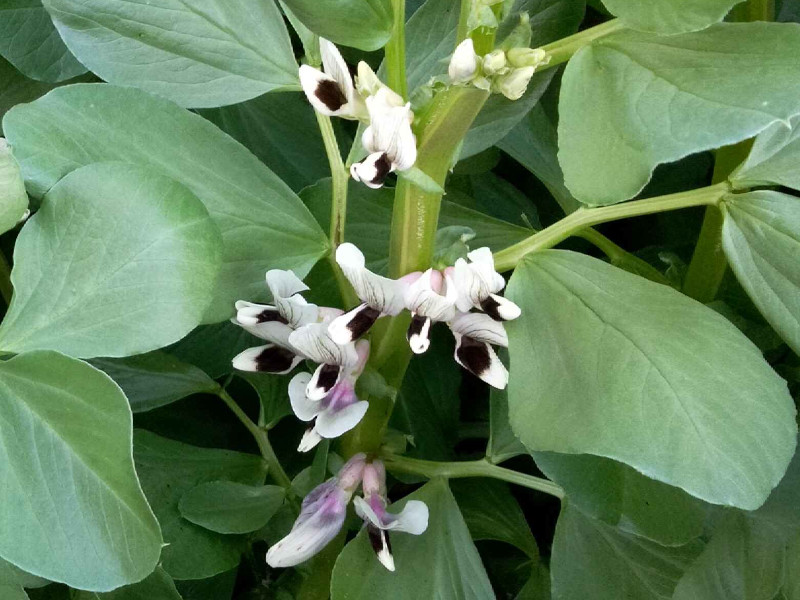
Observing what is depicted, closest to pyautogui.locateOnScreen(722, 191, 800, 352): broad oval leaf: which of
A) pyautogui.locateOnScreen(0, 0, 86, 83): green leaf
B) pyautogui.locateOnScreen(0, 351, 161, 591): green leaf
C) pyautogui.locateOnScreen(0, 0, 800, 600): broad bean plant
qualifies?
pyautogui.locateOnScreen(0, 0, 800, 600): broad bean plant

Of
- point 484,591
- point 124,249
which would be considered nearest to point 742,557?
point 484,591

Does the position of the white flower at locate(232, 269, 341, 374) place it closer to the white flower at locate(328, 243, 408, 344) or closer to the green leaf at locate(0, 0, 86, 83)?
the white flower at locate(328, 243, 408, 344)

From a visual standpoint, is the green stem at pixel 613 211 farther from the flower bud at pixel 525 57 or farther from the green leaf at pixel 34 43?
the green leaf at pixel 34 43

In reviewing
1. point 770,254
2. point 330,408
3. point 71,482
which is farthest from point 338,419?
point 770,254

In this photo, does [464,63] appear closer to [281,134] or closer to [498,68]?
[498,68]

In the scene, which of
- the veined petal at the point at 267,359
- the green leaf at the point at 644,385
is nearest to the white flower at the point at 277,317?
the veined petal at the point at 267,359
